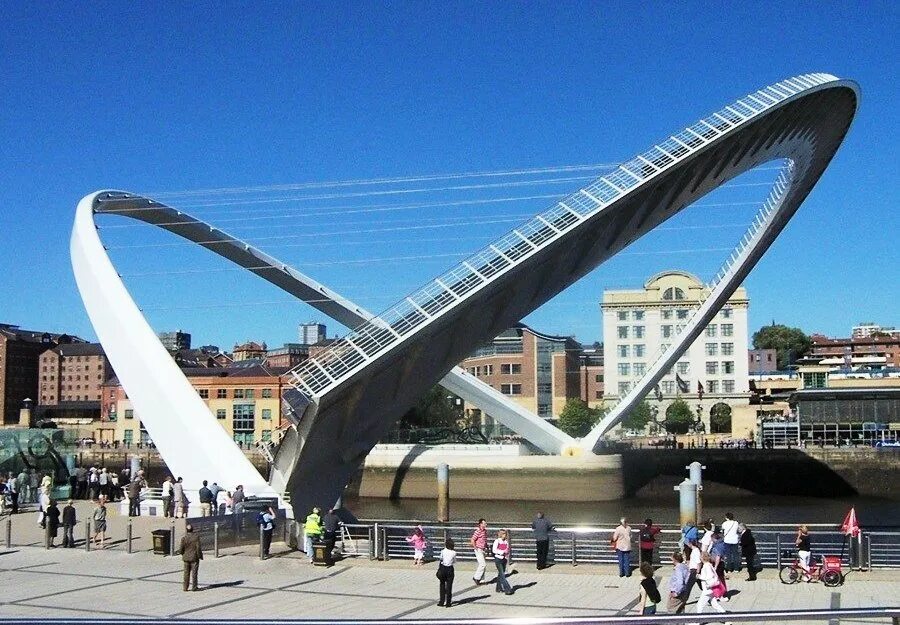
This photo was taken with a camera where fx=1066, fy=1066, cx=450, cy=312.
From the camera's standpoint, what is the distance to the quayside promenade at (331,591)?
1385 cm

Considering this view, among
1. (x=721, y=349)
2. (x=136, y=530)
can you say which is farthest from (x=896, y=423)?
(x=136, y=530)

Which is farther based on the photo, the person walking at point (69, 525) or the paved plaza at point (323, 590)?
the person walking at point (69, 525)

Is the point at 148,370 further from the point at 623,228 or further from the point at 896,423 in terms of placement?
the point at 896,423

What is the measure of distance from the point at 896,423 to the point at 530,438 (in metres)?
32.6

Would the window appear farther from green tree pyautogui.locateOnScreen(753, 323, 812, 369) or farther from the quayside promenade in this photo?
green tree pyautogui.locateOnScreen(753, 323, 812, 369)

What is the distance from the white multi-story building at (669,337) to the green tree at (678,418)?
4479 mm

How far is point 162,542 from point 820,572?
11258 millimetres

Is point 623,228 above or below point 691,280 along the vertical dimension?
below

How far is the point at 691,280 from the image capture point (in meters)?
87.4

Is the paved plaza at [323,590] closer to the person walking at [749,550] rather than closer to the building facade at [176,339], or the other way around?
the person walking at [749,550]

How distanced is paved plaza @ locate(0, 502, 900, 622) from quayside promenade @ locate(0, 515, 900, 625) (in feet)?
A: 0.05

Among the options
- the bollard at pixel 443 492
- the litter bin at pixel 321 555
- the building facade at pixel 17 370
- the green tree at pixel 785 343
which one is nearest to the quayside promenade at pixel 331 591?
the litter bin at pixel 321 555

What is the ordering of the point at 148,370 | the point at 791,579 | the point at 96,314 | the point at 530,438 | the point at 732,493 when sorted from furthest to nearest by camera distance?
Answer: the point at 732,493, the point at 530,438, the point at 96,314, the point at 148,370, the point at 791,579

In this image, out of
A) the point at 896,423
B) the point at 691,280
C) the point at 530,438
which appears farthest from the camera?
the point at 691,280
